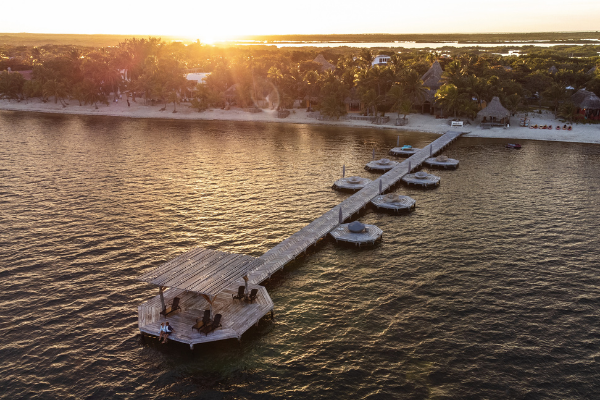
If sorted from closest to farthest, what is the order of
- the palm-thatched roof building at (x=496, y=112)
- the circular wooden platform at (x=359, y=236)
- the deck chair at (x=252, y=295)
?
the deck chair at (x=252, y=295) → the circular wooden platform at (x=359, y=236) → the palm-thatched roof building at (x=496, y=112)

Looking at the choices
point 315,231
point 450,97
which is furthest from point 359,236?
point 450,97

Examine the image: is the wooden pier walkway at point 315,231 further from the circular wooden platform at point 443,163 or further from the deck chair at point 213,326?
the deck chair at point 213,326

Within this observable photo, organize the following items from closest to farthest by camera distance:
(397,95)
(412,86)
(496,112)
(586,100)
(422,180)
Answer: (422,180), (496,112), (586,100), (397,95), (412,86)

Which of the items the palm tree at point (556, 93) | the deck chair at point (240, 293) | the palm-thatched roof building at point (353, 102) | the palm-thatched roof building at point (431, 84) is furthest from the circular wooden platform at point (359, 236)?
the palm tree at point (556, 93)

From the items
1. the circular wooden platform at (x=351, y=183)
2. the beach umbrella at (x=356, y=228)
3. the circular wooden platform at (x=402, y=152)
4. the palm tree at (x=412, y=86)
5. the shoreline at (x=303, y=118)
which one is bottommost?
the beach umbrella at (x=356, y=228)

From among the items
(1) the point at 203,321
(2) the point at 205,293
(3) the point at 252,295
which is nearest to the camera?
(2) the point at 205,293

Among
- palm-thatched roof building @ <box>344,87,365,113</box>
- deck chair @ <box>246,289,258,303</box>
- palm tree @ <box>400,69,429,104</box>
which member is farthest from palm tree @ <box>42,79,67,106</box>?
deck chair @ <box>246,289,258,303</box>

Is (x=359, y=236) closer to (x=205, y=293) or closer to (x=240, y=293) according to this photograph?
(x=240, y=293)
